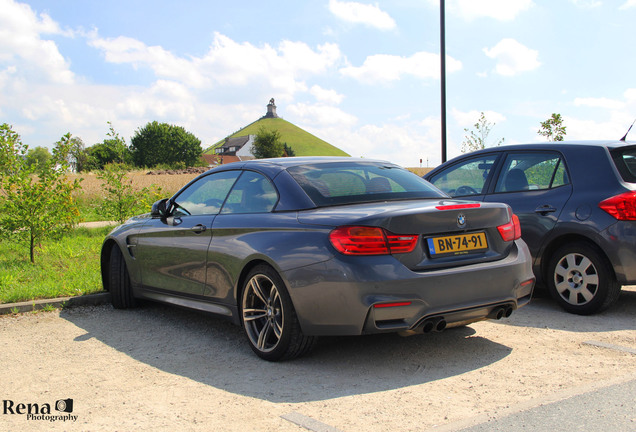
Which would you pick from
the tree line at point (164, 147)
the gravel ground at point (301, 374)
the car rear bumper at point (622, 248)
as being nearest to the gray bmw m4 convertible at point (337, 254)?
the gravel ground at point (301, 374)

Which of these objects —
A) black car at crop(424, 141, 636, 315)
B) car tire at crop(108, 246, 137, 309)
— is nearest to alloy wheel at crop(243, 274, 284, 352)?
car tire at crop(108, 246, 137, 309)

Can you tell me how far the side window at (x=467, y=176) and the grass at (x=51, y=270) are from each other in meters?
4.30

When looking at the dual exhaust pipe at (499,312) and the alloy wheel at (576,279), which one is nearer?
the dual exhaust pipe at (499,312)

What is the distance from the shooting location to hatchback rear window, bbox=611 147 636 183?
19.7 feet

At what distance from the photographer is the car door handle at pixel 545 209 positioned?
20.9ft

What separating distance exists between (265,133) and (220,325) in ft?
378

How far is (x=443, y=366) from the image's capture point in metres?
4.49

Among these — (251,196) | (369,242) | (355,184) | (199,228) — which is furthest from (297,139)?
(369,242)

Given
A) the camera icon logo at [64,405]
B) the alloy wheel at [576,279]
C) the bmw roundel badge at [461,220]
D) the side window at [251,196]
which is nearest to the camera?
the camera icon logo at [64,405]

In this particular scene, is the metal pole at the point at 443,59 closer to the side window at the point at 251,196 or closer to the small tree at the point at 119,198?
the small tree at the point at 119,198

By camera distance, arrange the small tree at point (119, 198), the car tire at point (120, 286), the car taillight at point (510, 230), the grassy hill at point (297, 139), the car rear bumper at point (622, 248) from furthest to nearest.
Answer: the grassy hill at point (297, 139)
the small tree at point (119, 198)
the car tire at point (120, 286)
the car rear bumper at point (622, 248)
the car taillight at point (510, 230)

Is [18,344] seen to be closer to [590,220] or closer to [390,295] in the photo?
[390,295]

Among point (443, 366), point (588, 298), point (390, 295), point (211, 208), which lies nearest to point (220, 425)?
point (390, 295)

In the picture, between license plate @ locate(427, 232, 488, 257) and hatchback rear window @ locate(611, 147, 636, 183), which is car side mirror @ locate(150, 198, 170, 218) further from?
hatchback rear window @ locate(611, 147, 636, 183)
